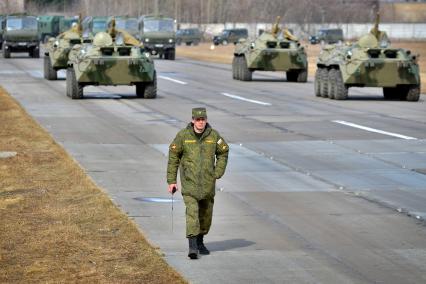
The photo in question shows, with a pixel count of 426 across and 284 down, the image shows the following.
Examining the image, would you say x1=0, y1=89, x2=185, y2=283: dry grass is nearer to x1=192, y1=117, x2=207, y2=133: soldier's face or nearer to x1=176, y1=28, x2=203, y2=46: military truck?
x1=192, y1=117, x2=207, y2=133: soldier's face

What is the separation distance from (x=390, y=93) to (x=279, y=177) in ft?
69.2

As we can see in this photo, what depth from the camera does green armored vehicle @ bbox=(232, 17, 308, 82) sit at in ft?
158

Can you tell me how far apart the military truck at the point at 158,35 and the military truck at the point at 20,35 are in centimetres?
654

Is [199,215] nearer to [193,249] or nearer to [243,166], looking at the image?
[193,249]

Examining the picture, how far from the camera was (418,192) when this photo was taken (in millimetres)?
18344

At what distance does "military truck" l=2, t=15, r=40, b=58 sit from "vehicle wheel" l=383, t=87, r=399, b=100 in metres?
39.6

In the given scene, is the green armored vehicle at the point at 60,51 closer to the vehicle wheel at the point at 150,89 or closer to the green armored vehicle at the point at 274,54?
the green armored vehicle at the point at 274,54

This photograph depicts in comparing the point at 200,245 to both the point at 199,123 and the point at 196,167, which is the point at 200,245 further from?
the point at 199,123

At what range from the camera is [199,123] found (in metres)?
12.7

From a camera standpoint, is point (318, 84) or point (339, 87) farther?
point (318, 84)

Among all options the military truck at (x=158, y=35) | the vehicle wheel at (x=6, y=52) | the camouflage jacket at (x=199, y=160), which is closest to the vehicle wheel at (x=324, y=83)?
the camouflage jacket at (x=199, y=160)

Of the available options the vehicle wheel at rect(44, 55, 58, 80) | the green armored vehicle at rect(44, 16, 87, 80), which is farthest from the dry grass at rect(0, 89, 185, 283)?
the vehicle wheel at rect(44, 55, 58, 80)

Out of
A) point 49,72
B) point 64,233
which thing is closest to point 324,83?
point 49,72

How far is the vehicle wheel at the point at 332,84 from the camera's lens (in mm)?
39031
